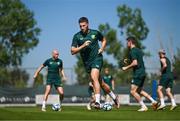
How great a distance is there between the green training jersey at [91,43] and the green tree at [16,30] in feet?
147

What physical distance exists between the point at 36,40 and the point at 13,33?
2.88 m

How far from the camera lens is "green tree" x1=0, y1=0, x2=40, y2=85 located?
5786cm

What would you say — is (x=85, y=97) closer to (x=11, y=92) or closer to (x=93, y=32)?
(x=11, y=92)

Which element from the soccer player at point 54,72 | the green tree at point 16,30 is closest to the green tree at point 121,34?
the green tree at point 16,30

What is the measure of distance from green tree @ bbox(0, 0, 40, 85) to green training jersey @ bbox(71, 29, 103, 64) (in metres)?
44.7

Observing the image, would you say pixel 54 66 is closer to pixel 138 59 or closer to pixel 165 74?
pixel 165 74

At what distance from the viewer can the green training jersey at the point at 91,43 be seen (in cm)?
1248

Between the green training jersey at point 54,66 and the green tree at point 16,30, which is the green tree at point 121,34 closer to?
the green tree at point 16,30

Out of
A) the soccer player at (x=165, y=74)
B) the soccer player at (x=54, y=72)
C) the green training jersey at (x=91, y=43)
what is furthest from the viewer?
the soccer player at (x=54, y=72)

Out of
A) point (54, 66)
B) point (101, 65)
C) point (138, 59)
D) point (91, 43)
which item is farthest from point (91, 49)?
point (54, 66)

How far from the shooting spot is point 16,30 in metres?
59.9

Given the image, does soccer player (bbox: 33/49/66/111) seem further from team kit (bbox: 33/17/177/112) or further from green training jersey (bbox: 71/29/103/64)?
green training jersey (bbox: 71/29/103/64)

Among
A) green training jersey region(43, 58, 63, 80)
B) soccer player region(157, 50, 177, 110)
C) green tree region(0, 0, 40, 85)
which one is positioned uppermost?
green tree region(0, 0, 40, 85)

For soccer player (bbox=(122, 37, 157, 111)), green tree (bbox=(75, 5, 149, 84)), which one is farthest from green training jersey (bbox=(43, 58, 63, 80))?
green tree (bbox=(75, 5, 149, 84))
